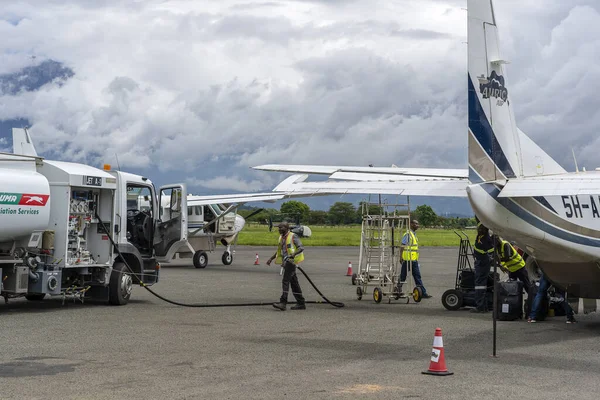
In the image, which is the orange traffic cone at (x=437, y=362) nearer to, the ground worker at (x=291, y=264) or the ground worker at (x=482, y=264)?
the ground worker at (x=482, y=264)

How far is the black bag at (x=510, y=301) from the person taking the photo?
49.3 feet

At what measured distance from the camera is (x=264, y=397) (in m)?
7.80

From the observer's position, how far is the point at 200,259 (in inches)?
1150

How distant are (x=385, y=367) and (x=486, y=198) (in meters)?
4.30

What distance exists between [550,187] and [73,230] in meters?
9.37

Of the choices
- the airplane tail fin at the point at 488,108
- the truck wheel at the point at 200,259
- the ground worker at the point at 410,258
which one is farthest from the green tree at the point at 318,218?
the airplane tail fin at the point at 488,108

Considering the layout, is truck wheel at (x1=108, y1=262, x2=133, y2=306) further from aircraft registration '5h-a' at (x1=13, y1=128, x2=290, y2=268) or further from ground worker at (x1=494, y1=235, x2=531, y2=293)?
aircraft registration '5h-a' at (x1=13, y1=128, x2=290, y2=268)

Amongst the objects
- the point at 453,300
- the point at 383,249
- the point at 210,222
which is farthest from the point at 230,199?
the point at 453,300

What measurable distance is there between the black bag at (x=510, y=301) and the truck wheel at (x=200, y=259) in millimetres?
15869

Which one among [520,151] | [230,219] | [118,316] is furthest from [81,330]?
[230,219]

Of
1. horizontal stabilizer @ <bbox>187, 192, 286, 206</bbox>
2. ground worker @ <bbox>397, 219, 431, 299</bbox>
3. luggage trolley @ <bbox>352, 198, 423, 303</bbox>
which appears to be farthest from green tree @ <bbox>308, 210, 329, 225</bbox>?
luggage trolley @ <bbox>352, 198, 423, 303</bbox>

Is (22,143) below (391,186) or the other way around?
the other way around

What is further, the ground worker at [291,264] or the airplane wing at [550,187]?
the ground worker at [291,264]

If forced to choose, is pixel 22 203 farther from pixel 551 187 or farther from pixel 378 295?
Answer: pixel 551 187
